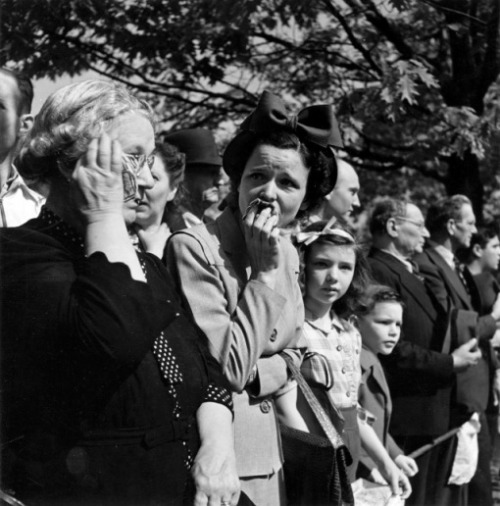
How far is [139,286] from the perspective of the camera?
204 centimetres

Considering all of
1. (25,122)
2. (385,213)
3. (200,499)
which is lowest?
(200,499)

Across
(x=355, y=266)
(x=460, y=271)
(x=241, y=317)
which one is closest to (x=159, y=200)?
(x=355, y=266)

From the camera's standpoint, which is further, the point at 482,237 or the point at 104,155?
the point at 482,237

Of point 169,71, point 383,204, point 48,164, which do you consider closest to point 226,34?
point 169,71

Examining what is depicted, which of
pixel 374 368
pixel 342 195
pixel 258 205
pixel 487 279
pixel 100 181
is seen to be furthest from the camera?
pixel 487 279

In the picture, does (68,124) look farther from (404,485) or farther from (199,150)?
(199,150)

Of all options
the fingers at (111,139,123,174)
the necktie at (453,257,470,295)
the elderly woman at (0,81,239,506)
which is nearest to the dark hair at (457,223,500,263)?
the necktie at (453,257,470,295)

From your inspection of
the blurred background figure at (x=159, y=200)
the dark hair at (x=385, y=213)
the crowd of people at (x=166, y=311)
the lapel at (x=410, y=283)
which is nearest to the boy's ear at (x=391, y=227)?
the dark hair at (x=385, y=213)

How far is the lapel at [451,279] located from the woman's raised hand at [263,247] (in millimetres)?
3465

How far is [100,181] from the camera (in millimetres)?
2068

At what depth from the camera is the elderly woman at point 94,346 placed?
77.9 inches

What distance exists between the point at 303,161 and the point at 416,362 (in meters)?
2.56

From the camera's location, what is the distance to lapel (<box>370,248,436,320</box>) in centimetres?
554

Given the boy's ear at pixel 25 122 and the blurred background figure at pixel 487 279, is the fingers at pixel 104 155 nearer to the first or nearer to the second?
the boy's ear at pixel 25 122
